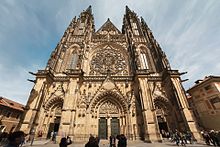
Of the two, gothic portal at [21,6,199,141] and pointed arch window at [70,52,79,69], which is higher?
pointed arch window at [70,52,79,69]

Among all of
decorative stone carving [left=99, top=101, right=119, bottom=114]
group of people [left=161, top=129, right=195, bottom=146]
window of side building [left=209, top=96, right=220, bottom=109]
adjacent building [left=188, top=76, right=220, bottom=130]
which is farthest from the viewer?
decorative stone carving [left=99, top=101, right=119, bottom=114]

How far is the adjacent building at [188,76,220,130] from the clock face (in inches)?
446

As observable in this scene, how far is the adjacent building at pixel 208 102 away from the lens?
14141mm

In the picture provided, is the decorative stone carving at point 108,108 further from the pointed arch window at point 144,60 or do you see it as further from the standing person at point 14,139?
the standing person at point 14,139

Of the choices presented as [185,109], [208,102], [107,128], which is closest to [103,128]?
[107,128]

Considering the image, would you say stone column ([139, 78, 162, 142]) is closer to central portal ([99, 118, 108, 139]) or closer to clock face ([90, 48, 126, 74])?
central portal ([99, 118, 108, 139])

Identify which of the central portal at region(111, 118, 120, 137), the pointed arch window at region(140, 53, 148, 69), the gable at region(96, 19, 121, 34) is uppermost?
the gable at region(96, 19, 121, 34)

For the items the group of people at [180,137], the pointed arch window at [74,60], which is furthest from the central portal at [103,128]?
the pointed arch window at [74,60]

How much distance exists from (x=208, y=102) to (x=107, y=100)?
A: 13115 mm

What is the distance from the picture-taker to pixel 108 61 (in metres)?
19.3

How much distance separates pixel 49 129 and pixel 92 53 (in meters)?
12.7

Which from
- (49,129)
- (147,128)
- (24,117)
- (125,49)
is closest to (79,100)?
(49,129)

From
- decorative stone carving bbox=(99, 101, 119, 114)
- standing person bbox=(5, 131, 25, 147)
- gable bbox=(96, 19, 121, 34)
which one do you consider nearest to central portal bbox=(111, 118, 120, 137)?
decorative stone carving bbox=(99, 101, 119, 114)

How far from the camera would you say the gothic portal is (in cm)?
1217
